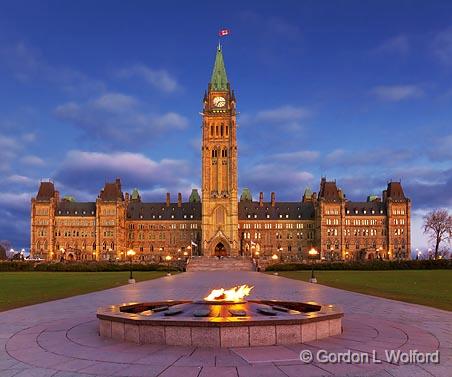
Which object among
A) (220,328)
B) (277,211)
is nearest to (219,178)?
(277,211)

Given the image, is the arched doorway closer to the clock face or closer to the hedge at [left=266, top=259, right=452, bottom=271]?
the clock face

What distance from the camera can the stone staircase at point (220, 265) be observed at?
326 feet

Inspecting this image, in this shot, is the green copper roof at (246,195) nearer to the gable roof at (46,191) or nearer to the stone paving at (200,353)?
the gable roof at (46,191)

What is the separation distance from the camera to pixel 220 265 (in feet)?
339

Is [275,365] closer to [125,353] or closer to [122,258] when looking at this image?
[125,353]

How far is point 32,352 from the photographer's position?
12773 millimetres

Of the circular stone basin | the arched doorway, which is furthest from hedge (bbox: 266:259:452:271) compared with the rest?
the circular stone basin

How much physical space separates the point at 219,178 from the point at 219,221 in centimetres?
1074

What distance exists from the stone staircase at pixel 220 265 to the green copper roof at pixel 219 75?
2181 inches

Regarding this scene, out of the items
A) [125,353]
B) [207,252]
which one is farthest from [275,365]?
[207,252]

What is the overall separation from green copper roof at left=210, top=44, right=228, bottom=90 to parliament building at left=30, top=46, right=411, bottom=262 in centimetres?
26

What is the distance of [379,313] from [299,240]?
140728mm

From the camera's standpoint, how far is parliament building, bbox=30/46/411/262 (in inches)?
5650

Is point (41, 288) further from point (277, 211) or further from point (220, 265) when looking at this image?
point (277, 211)
